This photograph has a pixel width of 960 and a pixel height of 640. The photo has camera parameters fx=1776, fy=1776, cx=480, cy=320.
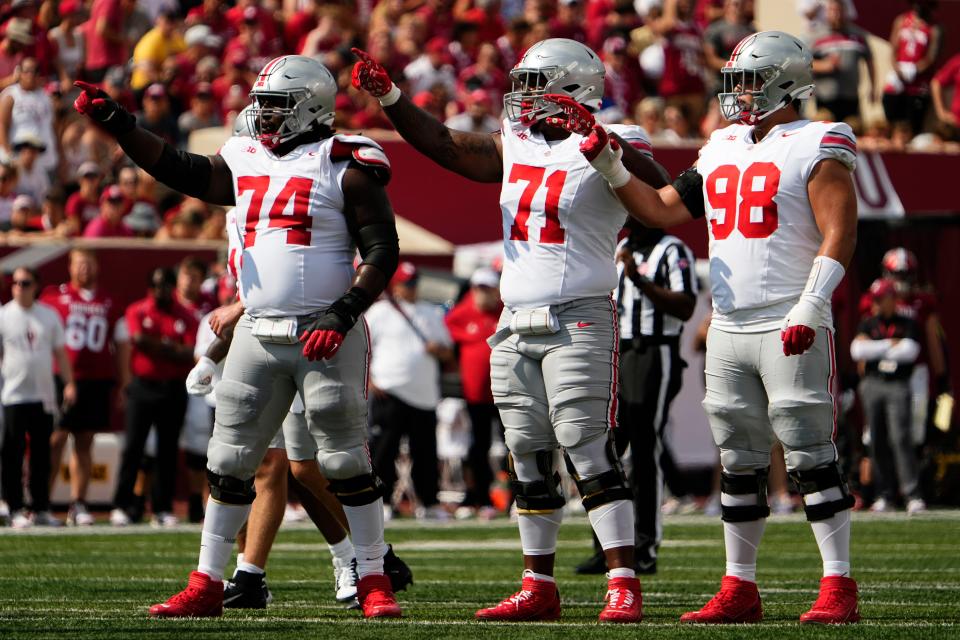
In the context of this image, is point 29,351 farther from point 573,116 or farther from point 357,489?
point 573,116

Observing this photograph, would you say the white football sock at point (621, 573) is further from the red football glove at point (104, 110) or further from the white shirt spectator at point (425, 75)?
the white shirt spectator at point (425, 75)

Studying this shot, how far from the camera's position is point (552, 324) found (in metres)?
5.98

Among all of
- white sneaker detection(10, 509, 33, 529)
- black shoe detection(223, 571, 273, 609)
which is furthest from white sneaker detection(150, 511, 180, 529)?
black shoe detection(223, 571, 273, 609)

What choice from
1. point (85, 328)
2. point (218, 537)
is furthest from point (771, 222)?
point (85, 328)

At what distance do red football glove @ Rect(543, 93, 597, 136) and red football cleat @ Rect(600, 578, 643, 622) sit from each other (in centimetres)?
149

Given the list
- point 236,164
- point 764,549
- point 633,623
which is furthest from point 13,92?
point 633,623

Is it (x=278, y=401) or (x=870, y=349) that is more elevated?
(x=870, y=349)

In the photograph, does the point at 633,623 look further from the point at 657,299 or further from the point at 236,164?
the point at 657,299

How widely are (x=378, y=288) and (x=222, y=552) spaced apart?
40.9 inches

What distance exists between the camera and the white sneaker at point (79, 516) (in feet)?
38.7

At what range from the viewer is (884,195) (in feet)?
49.6

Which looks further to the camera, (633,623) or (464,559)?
(464,559)

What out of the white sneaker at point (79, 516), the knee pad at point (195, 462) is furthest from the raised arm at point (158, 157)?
the knee pad at point (195, 462)

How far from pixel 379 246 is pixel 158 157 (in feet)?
2.69
